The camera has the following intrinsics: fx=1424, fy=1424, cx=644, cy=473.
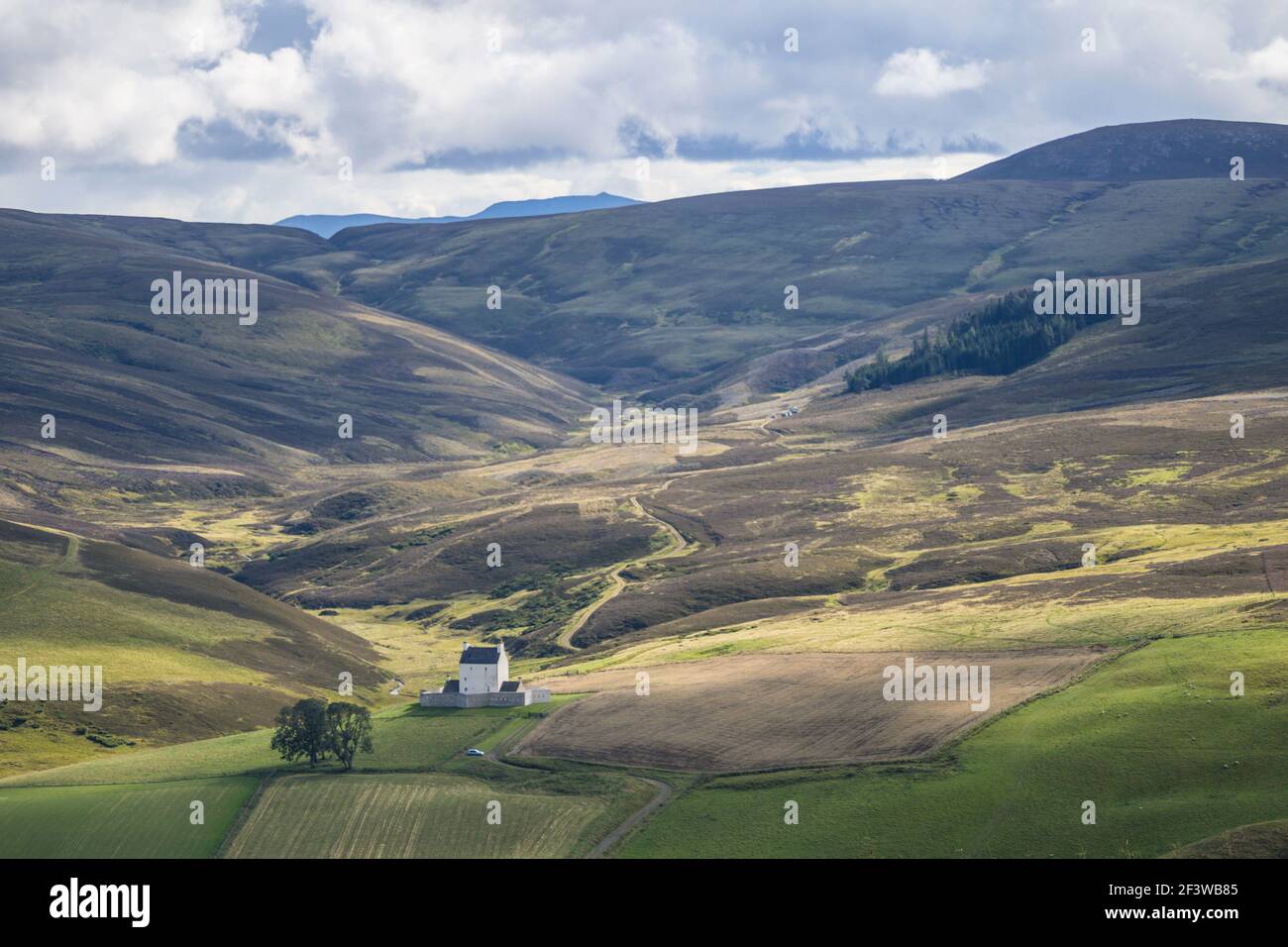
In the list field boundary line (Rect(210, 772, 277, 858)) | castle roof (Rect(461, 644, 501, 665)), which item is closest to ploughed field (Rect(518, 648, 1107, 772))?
castle roof (Rect(461, 644, 501, 665))

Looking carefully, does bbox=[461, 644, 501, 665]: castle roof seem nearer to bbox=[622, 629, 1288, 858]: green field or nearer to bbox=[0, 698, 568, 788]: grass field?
bbox=[0, 698, 568, 788]: grass field

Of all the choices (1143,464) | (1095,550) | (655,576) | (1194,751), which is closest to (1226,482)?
(1143,464)

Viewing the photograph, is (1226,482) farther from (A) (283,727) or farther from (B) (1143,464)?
(A) (283,727)

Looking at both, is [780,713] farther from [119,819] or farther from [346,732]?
[119,819]

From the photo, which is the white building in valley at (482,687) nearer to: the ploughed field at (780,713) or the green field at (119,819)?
the ploughed field at (780,713)

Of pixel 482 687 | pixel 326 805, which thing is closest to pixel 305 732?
pixel 326 805

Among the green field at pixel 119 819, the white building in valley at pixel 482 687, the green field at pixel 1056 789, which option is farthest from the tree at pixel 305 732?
the green field at pixel 1056 789
